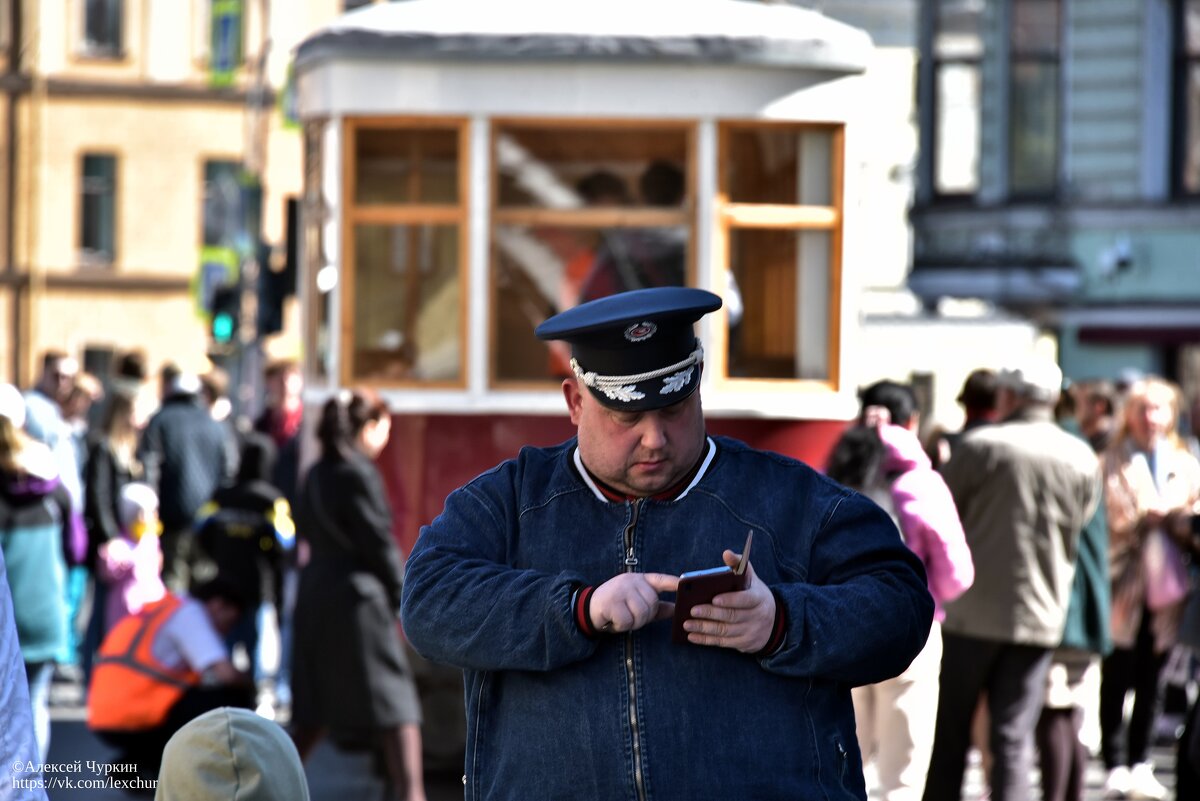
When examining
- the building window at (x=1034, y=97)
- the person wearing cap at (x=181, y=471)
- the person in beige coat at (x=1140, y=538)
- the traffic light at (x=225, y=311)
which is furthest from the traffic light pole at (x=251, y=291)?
the building window at (x=1034, y=97)

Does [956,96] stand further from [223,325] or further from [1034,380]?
[1034,380]

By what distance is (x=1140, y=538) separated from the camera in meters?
9.70

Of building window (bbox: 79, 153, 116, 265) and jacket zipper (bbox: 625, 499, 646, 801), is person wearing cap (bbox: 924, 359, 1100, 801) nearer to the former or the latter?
jacket zipper (bbox: 625, 499, 646, 801)

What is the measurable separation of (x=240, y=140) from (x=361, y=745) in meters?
29.4

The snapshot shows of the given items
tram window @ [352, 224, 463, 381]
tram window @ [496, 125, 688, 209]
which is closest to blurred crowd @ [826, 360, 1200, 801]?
tram window @ [496, 125, 688, 209]

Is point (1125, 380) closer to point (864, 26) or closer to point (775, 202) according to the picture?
point (775, 202)

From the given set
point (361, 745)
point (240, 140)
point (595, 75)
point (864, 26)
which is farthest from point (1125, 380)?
point (240, 140)

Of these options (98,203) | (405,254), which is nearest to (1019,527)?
(405,254)

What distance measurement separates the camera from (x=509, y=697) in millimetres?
3451

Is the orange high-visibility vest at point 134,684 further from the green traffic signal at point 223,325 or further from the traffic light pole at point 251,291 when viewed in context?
the green traffic signal at point 223,325

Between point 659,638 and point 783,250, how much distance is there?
6.01 meters

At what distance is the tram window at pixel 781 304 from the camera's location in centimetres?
919

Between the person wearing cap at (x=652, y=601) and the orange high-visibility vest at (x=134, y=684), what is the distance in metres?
4.00

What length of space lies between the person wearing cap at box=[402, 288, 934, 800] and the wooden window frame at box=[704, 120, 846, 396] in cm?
556
